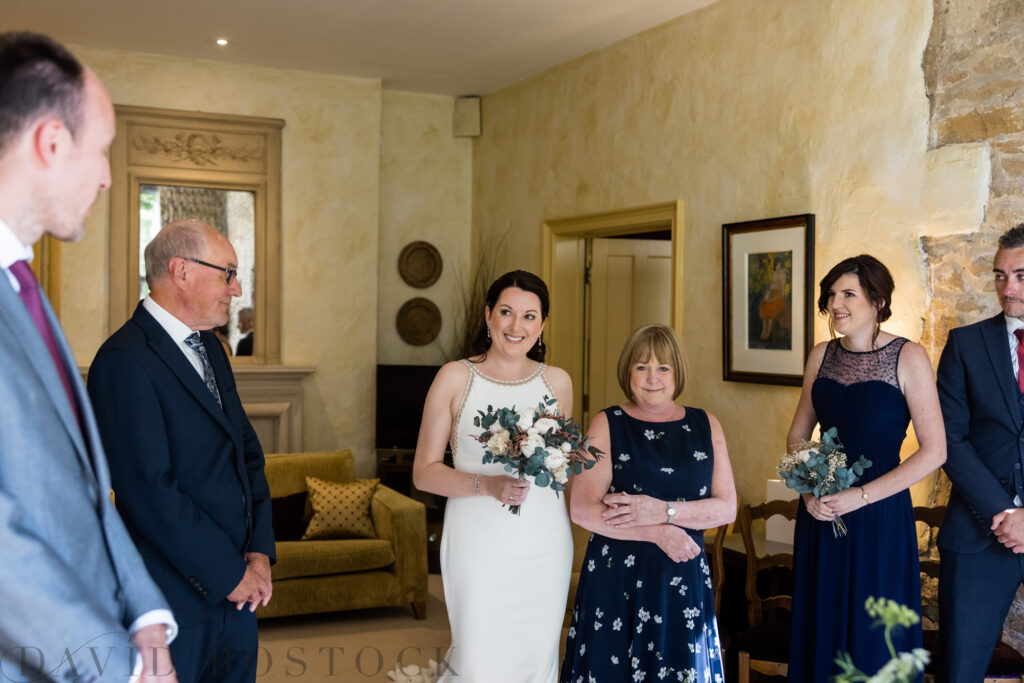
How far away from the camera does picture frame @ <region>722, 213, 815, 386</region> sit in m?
4.80

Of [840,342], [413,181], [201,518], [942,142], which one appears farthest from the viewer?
[413,181]

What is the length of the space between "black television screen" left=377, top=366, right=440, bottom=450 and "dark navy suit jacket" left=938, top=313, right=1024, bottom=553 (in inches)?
187

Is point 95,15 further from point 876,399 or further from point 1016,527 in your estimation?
point 1016,527

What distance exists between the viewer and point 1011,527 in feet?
10.3

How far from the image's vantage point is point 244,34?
6.43 meters

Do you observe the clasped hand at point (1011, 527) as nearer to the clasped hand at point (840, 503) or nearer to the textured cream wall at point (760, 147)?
the clasped hand at point (840, 503)

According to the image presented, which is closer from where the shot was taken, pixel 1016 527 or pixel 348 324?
pixel 1016 527

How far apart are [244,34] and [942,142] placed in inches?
184

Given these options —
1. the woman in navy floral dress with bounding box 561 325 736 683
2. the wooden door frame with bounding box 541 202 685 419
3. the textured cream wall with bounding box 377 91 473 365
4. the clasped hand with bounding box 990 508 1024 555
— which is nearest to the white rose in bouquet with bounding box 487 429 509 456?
the woman in navy floral dress with bounding box 561 325 736 683

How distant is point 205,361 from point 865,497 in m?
2.28

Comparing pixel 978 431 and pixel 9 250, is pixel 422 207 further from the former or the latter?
pixel 9 250

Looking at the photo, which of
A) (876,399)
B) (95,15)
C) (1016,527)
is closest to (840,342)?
(876,399)

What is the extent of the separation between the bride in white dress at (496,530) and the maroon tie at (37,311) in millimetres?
1621

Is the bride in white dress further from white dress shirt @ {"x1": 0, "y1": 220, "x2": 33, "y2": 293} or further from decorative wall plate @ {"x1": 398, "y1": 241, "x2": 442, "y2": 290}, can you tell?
decorative wall plate @ {"x1": 398, "y1": 241, "x2": 442, "y2": 290}
